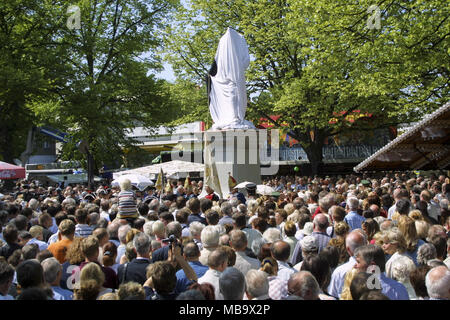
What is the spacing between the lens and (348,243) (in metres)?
5.19

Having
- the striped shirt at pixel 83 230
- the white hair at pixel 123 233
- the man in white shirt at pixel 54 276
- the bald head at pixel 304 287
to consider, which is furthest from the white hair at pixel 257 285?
the striped shirt at pixel 83 230

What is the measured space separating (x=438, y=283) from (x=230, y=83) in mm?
14185

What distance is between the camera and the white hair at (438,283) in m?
3.77

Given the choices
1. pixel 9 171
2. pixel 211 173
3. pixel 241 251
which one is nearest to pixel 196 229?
pixel 241 251

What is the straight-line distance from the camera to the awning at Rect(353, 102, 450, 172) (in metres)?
9.26

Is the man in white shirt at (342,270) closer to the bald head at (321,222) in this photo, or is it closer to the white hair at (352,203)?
the bald head at (321,222)

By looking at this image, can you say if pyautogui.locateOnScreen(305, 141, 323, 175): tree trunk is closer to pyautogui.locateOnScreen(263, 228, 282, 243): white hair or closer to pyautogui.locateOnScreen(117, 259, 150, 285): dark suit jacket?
pyautogui.locateOnScreen(263, 228, 282, 243): white hair

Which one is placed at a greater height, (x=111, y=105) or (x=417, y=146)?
(x=111, y=105)

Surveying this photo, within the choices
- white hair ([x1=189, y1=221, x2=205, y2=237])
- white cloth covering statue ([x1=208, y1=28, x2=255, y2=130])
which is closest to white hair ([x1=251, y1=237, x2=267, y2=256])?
white hair ([x1=189, y1=221, x2=205, y2=237])

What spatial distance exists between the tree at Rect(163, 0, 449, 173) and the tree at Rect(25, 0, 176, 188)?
2.27 metres

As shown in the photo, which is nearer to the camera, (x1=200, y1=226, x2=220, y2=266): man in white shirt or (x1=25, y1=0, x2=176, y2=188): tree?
(x1=200, y1=226, x2=220, y2=266): man in white shirt
